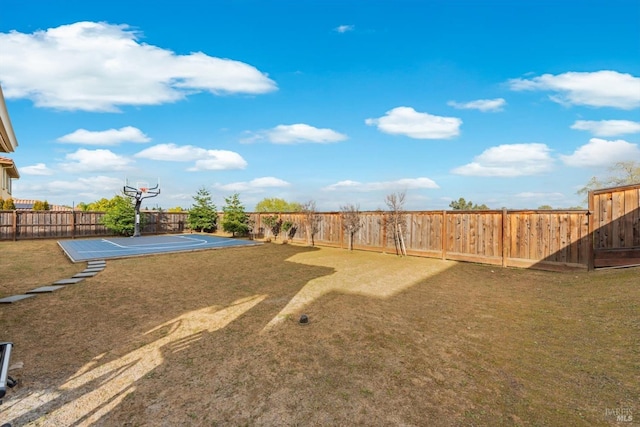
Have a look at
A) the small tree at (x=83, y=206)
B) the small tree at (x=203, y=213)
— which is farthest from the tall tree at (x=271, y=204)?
the small tree at (x=83, y=206)

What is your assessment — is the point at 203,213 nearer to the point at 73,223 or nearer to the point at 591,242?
the point at 73,223

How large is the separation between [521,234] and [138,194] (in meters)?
17.8

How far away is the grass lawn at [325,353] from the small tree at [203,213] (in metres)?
12.8

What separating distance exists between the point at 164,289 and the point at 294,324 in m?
3.26

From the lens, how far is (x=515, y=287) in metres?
6.16

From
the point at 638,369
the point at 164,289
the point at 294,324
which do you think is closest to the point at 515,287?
the point at 638,369

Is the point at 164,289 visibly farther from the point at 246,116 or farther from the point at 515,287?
the point at 246,116

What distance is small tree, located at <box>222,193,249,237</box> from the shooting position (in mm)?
16688

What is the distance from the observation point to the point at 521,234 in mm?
7949

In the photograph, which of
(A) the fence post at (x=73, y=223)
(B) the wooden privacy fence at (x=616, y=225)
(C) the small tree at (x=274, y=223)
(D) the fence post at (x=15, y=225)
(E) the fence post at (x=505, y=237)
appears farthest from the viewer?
(A) the fence post at (x=73, y=223)

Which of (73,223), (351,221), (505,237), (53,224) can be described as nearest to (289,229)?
(351,221)

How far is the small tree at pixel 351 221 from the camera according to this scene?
1168 cm

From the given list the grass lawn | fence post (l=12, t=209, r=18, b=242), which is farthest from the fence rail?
fence post (l=12, t=209, r=18, b=242)

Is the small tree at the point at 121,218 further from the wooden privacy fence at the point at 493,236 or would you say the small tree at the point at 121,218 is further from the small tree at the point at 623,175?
the small tree at the point at 623,175
